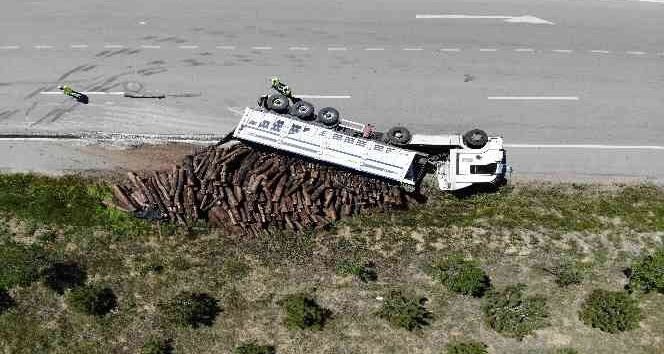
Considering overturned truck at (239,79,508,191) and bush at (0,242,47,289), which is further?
overturned truck at (239,79,508,191)

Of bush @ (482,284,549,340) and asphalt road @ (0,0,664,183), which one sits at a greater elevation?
asphalt road @ (0,0,664,183)

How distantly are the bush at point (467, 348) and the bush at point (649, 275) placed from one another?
6.03 metres

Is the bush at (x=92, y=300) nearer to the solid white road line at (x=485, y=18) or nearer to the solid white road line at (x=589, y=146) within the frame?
the solid white road line at (x=589, y=146)

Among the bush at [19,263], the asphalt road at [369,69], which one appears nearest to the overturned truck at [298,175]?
the asphalt road at [369,69]

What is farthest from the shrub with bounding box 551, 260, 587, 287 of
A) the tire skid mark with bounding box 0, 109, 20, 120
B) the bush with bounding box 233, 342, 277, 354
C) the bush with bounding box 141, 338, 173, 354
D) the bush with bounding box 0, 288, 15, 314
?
the tire skid mark with bounding box 0, 109, 20, 120

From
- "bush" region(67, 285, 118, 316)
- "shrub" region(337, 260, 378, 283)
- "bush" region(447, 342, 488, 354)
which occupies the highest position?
"shrub" region(337, 260, 378, 283)

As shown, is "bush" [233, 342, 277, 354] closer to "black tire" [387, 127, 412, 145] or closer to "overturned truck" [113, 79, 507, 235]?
"overturned truck" [113, 79, 507, 235]

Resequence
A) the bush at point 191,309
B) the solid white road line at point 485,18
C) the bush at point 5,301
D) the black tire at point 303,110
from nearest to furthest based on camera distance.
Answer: the bush at point 191,309 < the bush at point 5,301 < the black tire at point 303,110 < the solid white road line at point 485,18

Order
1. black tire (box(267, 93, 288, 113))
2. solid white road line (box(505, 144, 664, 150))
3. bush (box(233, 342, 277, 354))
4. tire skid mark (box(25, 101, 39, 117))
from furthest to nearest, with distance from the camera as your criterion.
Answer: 1. tire skid mark (box(25, 101, 39, 117))
2. solid white road line (box(505, 144, 664, 150))
3. black tire (box(267, 93, 288, 113))
4. bush (box(233, 342, 277, 354))

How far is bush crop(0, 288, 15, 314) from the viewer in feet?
66.6

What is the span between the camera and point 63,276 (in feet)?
69.2

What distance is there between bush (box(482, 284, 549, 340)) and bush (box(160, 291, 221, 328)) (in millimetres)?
9430

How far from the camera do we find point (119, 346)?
1986 cm

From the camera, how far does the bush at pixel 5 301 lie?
66.6ft
